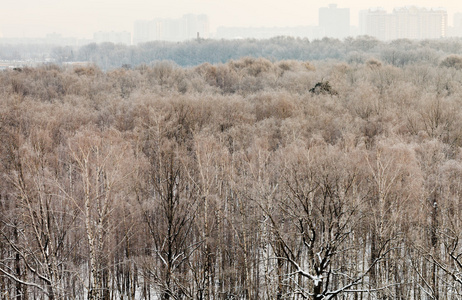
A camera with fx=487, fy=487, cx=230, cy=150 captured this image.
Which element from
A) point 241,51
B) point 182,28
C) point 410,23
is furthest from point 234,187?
point 182,28

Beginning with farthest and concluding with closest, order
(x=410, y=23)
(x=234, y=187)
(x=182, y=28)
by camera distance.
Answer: (x=182, y=28) < (x=410, y=23) < (x=234, y=187)

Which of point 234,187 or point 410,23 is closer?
point 234,187

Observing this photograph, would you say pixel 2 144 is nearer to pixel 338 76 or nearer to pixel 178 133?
pixel 178 133

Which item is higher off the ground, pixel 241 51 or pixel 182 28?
pixel 182 28

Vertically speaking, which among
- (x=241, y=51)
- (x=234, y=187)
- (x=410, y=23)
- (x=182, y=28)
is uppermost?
(x=182, y=28)

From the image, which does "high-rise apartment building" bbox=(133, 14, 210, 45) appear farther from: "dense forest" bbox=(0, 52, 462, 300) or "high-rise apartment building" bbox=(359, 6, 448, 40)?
"dense forest" bbox=(0, 52, 462, 300)

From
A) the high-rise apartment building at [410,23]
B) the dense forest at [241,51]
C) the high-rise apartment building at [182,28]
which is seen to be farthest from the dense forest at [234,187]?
the high-rise apartment building at [182,28]

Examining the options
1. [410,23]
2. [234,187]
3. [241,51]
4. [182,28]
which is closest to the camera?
[234,187]

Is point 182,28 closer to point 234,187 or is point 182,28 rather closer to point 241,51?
point 241,51
